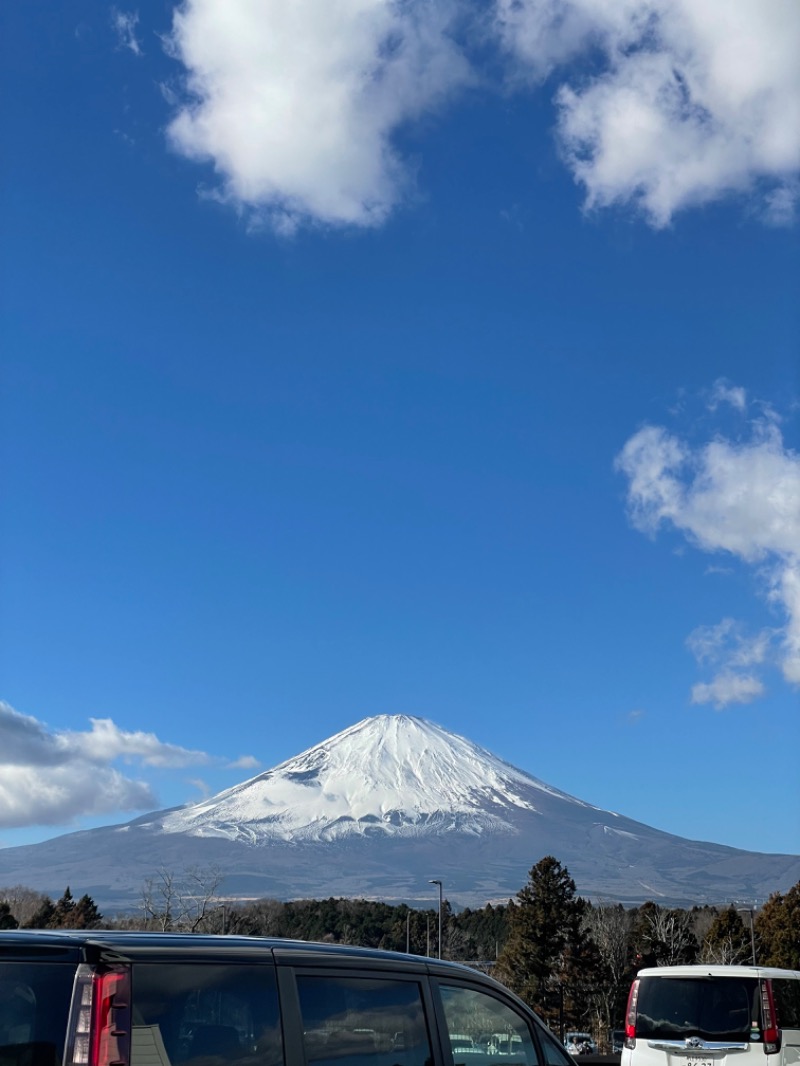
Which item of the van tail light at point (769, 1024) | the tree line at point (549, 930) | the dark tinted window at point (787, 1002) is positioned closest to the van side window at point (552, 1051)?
the van tail light at point (769, 1024)

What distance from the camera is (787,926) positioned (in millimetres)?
58812

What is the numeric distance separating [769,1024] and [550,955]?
42.4 metres

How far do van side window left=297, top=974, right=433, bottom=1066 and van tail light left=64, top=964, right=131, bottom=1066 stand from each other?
89 cm

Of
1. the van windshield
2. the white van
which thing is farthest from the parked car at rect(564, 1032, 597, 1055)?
the van windshield

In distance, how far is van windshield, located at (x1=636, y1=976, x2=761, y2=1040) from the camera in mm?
10461

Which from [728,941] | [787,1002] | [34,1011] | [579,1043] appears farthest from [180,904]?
[34,1011]

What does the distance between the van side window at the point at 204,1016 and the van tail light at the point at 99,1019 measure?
72 millimetres

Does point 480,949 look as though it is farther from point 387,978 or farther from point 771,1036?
point 387,978

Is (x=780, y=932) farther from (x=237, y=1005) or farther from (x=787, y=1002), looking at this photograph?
(x=237, y=1005)

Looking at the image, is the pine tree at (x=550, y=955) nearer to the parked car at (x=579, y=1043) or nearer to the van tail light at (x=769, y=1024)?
the parked car at (x=579, y=1043)

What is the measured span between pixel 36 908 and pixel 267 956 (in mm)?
75631

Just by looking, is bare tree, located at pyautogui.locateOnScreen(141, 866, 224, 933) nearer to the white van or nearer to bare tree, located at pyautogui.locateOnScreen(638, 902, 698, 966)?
bare tree, located at pyautogui.locateOnScreen(638, 902, 698, 966)

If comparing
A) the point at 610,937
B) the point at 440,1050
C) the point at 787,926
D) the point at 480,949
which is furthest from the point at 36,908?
the point at 440,1050

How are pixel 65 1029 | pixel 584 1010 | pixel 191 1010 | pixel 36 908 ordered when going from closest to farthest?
pixel 65 1029, pixel 191 1010, pixel 584 1010, pixel 36 908
